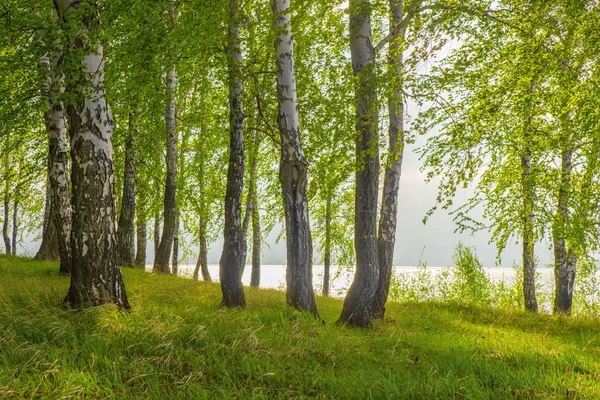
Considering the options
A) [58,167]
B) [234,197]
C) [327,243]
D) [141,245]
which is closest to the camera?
[234,197]

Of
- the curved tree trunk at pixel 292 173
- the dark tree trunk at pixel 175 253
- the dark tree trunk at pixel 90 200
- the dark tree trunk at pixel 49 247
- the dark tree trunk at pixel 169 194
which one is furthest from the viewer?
the dark tree trunk at pixel 175 253

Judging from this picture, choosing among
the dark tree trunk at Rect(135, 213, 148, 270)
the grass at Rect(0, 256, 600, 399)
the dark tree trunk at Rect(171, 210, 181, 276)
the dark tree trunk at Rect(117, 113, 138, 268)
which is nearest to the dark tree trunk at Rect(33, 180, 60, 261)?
the dark tree trunk at Rect(117, 113, 138, 268)

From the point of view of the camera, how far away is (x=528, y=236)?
13.5 m

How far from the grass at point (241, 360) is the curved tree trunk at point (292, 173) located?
97 centimetres

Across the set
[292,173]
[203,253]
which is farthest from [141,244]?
[292,173]

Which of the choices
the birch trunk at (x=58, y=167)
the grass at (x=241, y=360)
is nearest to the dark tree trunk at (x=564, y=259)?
the grass at (x=241, y=360)

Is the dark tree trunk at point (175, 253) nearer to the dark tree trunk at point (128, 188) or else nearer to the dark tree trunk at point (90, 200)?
the dark tree trunk at point (128, 188)

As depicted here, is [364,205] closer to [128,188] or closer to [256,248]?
[128,188]

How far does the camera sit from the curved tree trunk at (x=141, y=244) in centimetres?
1581

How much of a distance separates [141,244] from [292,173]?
Result: 10531 mm

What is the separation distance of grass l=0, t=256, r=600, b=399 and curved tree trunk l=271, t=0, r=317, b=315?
3.17 feet

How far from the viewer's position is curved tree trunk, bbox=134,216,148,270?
15812 mm

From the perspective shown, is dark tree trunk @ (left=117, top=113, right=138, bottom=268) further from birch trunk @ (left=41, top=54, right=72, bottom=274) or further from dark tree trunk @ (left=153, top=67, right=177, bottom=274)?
birch trunk @ (left=41, top=54, right=72, bottom=274)

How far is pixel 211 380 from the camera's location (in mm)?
4367
